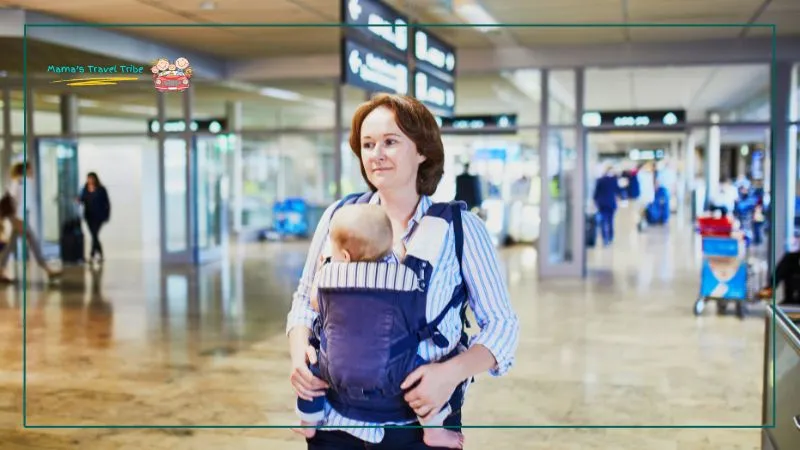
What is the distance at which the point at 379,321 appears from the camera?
4.32 feet

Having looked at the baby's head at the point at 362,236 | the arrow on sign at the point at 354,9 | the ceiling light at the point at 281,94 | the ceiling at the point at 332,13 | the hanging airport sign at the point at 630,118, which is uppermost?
the ceiling at the point at 332,13

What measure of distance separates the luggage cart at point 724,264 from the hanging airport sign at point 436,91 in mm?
4387

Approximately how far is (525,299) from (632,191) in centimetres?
1752

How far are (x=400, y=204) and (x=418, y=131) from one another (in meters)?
0.12

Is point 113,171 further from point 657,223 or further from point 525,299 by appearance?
point 657,223

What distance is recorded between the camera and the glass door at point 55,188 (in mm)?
14430

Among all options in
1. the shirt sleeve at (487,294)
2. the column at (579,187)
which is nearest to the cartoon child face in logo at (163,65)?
the shirt sleeve at (487,294)

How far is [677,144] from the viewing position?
109 feet

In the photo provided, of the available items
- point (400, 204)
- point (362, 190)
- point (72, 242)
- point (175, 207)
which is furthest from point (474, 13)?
point (72, 242)

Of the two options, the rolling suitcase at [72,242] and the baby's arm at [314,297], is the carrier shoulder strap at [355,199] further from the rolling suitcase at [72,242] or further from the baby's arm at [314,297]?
the rolling suitcase at [72,242]

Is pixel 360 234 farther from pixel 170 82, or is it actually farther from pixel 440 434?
pixel 170 82

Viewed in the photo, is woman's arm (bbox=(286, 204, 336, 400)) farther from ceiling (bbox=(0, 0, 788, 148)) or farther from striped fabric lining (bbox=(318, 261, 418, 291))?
ceiling (bbox=(0, 0, 788, 148))

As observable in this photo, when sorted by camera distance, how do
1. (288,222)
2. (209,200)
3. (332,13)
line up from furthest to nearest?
(288,222) → (209,200) → (332,13)

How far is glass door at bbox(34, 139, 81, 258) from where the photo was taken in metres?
14.4
